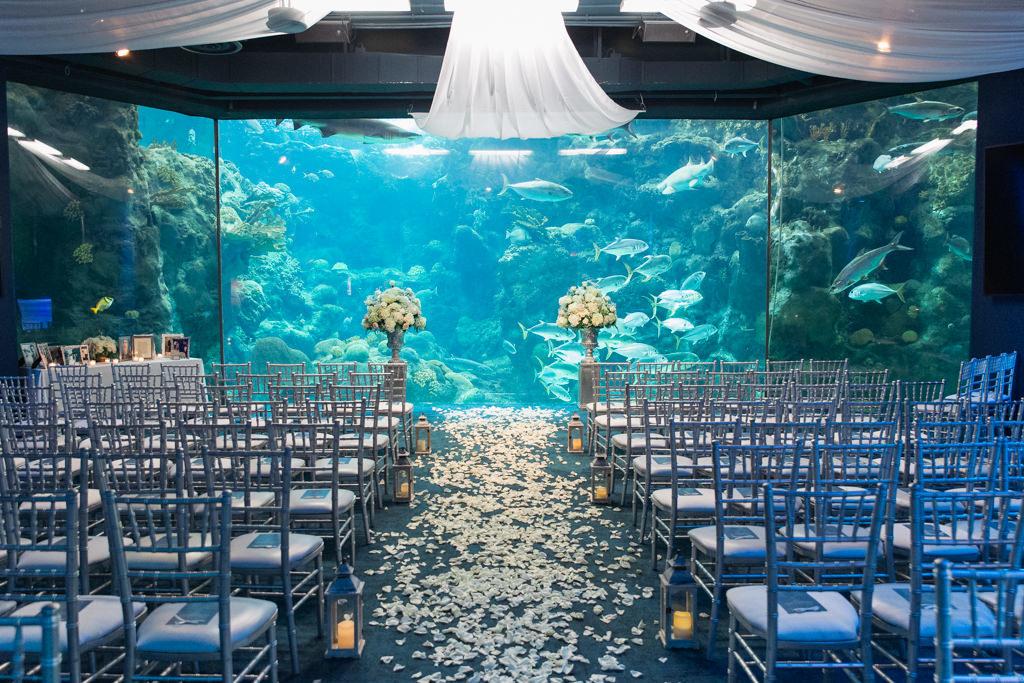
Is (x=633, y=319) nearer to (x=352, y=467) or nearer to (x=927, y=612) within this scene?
(x=352, y=467)

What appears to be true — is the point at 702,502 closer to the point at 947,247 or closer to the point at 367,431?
the point at 367,431

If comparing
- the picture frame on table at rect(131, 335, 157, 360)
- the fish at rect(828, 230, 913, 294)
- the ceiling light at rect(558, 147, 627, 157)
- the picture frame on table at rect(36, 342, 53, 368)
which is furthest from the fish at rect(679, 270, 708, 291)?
the picture frame on table at rect(36, 342, 53, 368)

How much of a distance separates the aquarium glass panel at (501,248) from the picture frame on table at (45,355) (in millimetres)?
3596

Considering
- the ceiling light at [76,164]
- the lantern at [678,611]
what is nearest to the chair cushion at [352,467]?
the lantern at [678,611]

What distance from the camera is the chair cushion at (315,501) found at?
3.31m

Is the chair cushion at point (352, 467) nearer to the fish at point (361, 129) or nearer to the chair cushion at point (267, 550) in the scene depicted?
the chair cushion at point (267, 550)

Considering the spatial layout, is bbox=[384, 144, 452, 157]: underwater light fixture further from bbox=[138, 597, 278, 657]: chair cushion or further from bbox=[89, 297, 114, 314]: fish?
bbox=[138, 597, 278, 657]: chair cushion

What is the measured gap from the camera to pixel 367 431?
4.80 m

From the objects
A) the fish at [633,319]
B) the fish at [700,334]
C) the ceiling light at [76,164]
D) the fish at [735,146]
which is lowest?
the fish at [700,334]

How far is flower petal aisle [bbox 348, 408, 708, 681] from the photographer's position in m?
2.74

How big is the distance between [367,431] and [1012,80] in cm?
699

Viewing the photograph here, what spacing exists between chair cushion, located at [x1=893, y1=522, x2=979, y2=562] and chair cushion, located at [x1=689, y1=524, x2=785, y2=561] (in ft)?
1.54

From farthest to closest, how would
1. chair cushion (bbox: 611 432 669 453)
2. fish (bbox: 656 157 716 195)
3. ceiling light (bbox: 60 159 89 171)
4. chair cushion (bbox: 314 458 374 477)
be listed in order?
fish (bbox: 656 157 716 195) → ceiling light (bbox: 60 159 89 171) → chair cushion (bbox: 611 432 669 453) → chair cushion (bbox: 314 458 374 477)

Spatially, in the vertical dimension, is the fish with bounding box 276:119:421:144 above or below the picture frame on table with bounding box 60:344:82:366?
above
